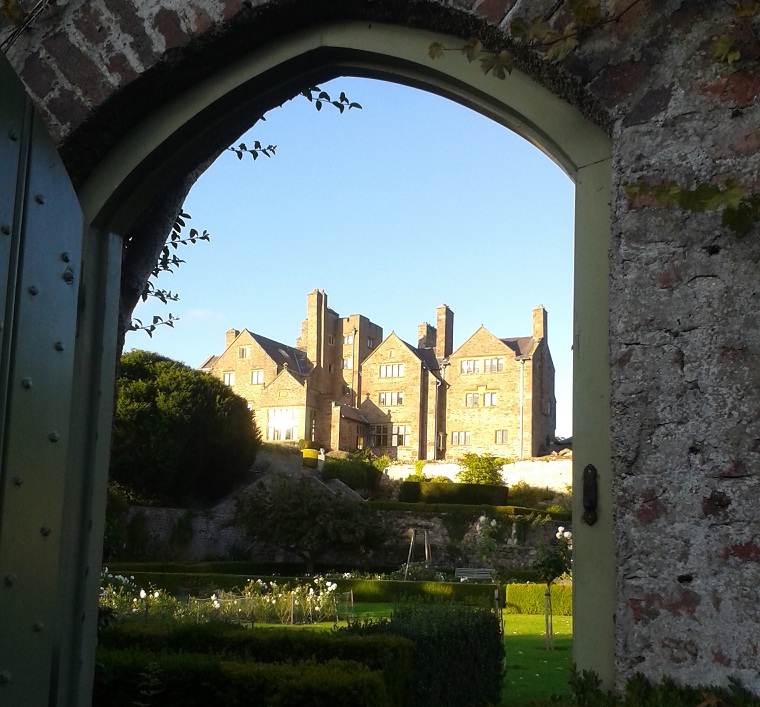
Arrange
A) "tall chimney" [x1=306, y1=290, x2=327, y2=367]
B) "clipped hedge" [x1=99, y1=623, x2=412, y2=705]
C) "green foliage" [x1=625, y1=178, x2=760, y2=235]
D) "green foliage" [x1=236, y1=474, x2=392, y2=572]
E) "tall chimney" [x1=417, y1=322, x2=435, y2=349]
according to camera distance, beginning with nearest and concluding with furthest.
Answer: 1. "green foliage" [x1=625, y1=178, x2=760, y2=235]
2. "clipped hedge" [x1=99, y1=623, x2=412, y2=705]
3. "green foliage" [x1=236, y1=474, x2=392, y2=572]
4. "tall chimney" [x1=306, y1=290, x2=327, y2=367]
5. "tall chimney" [x1=417, y1=322, x2=435, y2=349]

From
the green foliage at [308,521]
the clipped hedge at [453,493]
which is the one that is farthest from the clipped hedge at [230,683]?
the clipped hedge at [453,493]

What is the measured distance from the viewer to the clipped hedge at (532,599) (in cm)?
1933

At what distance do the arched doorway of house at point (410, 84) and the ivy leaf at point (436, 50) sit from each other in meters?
0.15

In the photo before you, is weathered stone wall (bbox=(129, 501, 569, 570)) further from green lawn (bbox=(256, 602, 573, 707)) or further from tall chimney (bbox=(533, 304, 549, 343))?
tall chimney (bbox=(533, 304, 549, 343))

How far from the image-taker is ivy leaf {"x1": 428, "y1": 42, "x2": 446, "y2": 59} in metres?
2.03

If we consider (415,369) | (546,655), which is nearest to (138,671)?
(546,655)

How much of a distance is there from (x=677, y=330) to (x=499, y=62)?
70 centimetres

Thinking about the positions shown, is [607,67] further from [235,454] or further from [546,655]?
[235,454]

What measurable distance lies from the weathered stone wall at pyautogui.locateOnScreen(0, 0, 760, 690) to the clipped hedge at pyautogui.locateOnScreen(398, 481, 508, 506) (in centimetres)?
3285

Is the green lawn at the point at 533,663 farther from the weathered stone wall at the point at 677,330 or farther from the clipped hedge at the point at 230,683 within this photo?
the weathered stone wall at the point at 677,330

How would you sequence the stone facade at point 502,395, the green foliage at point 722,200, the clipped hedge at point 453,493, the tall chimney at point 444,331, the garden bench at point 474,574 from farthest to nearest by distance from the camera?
the tall chimney at point 444,331
the stone facade at point 502,395
the clipped hedge at point 453,493
the garden bench at point 474,574
the green foliage at point 722,200

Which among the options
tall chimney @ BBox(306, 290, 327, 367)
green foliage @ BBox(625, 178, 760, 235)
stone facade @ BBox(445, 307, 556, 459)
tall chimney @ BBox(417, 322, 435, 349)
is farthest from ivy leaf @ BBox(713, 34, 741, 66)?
tall chimney @ BBox(417, 322, 435, 349)

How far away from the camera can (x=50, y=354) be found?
1848 mm

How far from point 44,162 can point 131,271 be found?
4.81 ft
